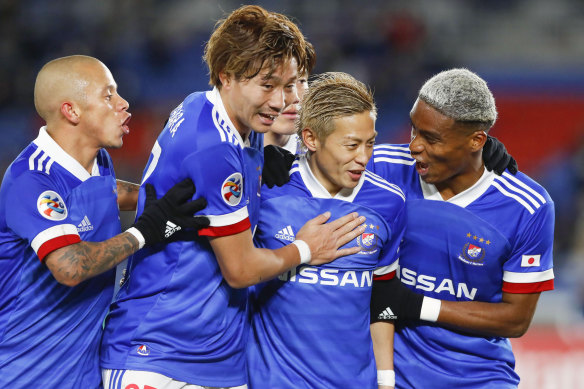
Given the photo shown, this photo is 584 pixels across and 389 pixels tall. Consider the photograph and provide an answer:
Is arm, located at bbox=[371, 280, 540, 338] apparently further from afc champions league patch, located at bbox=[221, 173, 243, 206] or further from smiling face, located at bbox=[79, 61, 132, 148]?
smiling face, located at bbox=[79, 61, 132, 148]

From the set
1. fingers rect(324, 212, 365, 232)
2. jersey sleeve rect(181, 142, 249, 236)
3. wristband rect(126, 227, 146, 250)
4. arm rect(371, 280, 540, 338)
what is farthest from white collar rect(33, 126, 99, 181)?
arm rect(371, 280, 540, 338)

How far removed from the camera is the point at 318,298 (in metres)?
3.75

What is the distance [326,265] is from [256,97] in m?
0.90

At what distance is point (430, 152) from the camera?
412cm

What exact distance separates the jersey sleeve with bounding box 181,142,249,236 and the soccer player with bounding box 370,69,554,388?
104 cm

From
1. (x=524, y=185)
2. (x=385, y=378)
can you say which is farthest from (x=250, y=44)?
(x=385, y=378)

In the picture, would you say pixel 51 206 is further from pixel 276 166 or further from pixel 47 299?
pixel 276 166

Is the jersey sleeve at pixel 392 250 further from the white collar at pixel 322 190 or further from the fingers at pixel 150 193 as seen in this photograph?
the fingers at pixel 150 193

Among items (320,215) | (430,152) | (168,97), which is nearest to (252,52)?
(320,215)

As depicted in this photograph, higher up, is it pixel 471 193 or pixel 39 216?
pixel 39 216

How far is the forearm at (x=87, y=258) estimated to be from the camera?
11.4ft

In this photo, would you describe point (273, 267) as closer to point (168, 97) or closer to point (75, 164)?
point (75, 164)

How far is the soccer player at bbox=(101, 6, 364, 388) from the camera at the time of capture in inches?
138

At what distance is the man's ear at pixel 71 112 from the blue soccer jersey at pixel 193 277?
18.8 inches
